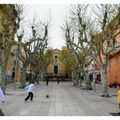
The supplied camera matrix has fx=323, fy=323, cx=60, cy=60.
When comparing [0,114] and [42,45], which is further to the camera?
[42,45]

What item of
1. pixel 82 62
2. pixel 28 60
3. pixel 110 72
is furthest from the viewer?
pixel 110 72

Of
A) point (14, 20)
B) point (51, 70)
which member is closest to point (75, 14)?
point (14, 20)

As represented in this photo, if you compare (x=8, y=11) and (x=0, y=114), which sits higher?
(x=8, y=11)

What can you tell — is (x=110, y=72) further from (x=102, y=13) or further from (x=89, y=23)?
(x=102, y=13)

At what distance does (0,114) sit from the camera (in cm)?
1331

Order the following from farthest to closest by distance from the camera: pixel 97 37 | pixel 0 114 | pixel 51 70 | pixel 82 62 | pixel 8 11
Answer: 1. pixel 51 70
2. pixel 82 62
3. pixel 97 37
4. pixel 8 11
5. pixel 0 114

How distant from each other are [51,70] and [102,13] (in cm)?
9344

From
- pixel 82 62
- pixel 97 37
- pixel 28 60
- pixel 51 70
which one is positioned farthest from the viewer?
pixel 51 70

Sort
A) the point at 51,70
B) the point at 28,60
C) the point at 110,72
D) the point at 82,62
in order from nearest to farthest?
the point at 28,60 < the point at 82,62 < the point at 110,72 < the point at 51,70

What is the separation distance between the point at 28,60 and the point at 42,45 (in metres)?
8.63

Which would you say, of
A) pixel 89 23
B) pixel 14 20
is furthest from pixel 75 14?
pixel 14 20

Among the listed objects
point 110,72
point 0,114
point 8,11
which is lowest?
point 0,114

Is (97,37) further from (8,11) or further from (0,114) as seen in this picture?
(0,114)

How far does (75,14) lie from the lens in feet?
123
